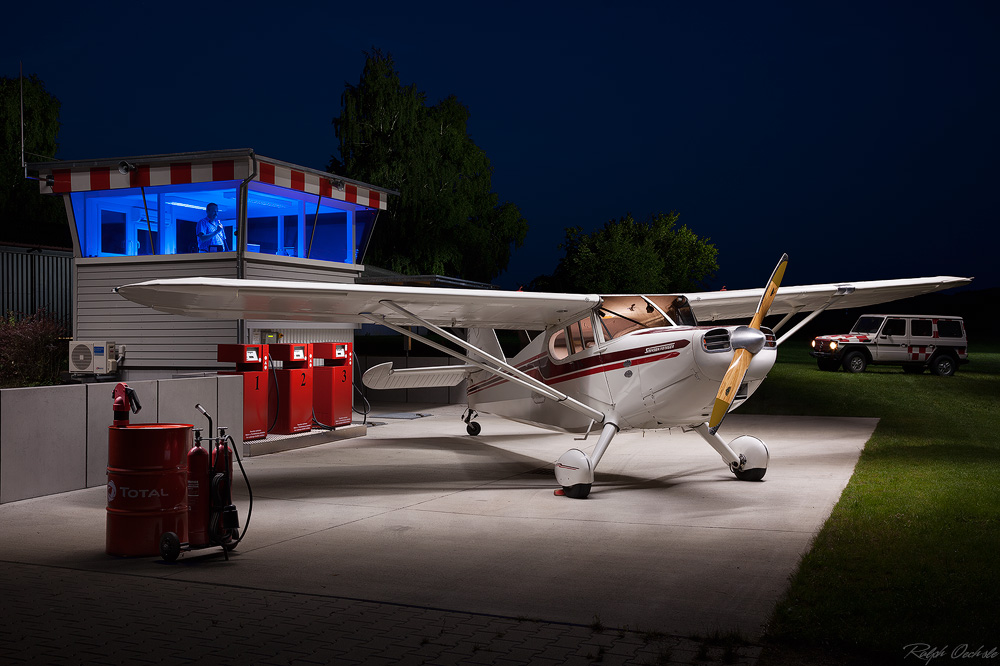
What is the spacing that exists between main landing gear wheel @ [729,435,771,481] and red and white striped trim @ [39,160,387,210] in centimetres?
1099

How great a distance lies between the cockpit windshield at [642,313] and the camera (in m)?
10.1

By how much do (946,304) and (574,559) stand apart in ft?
348

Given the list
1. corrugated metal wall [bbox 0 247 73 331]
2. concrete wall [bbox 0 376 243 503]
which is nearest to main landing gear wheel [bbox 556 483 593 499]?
concrete wall [bbox 0 376 243 503]

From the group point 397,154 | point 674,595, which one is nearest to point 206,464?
point 674,595

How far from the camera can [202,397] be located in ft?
38.9

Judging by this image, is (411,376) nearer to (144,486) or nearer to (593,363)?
(593,363)

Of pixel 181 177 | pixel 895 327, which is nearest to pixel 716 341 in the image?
pixel 181 177

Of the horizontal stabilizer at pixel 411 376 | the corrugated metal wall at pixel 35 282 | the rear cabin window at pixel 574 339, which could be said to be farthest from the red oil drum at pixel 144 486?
the corrugated metal wall at pixel 35 282

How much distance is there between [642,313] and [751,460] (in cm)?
242

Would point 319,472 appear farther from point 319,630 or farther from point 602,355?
point 319,630

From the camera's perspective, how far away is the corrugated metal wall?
23.8 m

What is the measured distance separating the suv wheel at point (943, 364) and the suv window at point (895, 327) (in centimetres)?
142

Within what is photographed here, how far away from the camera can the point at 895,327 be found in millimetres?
29109

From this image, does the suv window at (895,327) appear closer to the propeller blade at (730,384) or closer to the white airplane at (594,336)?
the white airplane at (594,336)
